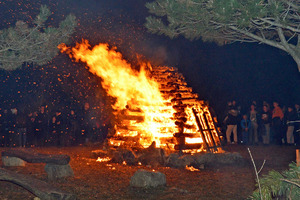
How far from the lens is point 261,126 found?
17594 millimetres

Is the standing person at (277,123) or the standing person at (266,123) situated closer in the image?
the standing person at (277,123)

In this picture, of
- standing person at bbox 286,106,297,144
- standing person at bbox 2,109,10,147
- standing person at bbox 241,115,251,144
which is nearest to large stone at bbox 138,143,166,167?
standing person at bbox 2,109,10,147

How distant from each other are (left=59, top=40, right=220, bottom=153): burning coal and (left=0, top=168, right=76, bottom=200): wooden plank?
5.53 m

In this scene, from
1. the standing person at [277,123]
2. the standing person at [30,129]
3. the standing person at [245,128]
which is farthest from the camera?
the standing person at [245,128]

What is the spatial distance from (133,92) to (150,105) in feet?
2.99

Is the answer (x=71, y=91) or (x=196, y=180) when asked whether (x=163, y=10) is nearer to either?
(x=196, y=180)

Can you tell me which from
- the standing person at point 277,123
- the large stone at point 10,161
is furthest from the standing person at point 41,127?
the standing person at point 277,123

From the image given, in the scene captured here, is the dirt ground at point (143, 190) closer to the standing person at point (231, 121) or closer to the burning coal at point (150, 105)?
the burning coal at point (150, 105)

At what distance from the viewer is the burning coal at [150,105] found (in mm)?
12000

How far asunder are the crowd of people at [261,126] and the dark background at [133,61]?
384 centimetres

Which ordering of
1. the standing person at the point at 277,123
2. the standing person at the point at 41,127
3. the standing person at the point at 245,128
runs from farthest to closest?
the standing person at the point at 245,128 → the standing person at the point at 277,123 → the standing person at the point at 41,127

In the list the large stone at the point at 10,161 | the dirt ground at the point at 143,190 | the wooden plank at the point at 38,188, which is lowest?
the dirt ground at the point at 143,190

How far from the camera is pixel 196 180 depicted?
8852 millimetres

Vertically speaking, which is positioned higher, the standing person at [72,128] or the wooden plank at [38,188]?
the standing person at [72,128]
